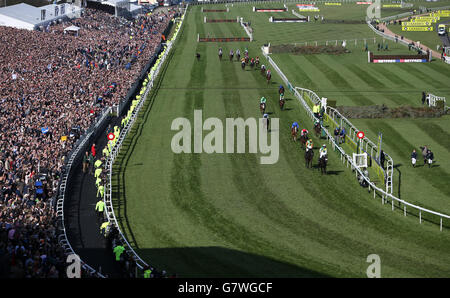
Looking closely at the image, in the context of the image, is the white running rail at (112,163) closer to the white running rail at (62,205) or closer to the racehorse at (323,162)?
the white running rail at (62,205)

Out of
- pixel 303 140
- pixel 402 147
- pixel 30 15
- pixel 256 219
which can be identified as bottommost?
pixel 256 219

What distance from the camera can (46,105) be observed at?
156 feet

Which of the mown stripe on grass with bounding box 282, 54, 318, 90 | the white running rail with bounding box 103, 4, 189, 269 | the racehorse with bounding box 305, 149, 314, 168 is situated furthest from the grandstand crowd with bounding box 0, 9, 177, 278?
the mown stripe on grass with bounding box 282, 54, 318, 90

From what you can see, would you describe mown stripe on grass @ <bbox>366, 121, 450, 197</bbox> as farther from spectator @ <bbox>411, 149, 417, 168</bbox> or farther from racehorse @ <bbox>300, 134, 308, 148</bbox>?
racehorse @ <bbox>300, 134, 308, 148</bbox>

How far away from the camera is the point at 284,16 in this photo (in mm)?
119062

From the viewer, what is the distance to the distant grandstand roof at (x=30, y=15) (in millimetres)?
79125

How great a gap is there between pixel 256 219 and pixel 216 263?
181 inches

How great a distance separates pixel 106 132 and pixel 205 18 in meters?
70.2

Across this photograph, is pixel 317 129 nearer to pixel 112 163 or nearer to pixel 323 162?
pixel 323 162

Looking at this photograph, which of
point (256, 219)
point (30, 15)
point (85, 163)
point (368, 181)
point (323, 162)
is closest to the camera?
point (256, 219)

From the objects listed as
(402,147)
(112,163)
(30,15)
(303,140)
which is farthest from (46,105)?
(30,15)

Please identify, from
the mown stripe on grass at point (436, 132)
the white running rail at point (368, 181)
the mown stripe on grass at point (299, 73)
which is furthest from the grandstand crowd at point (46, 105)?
the mown stripe on grass at point (436, 132)

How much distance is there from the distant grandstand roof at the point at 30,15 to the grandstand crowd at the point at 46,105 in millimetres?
1896

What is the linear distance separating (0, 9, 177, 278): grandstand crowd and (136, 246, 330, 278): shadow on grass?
3.50 m
